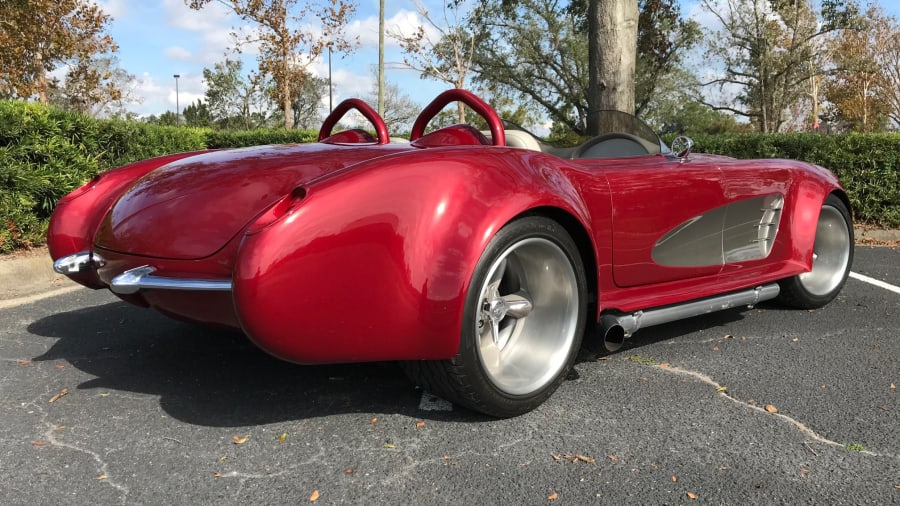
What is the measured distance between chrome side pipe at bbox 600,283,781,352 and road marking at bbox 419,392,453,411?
26.8 inches

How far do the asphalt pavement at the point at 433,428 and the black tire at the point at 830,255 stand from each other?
644mm

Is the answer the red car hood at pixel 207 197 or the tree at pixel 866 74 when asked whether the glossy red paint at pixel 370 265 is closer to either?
the red car hood at pixel 207 197

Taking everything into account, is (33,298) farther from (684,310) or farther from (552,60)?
(552,60)

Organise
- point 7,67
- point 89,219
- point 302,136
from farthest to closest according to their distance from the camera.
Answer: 1. point 7,67
2. point 302,136
3. point 89,219

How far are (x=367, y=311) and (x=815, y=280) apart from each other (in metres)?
3.38

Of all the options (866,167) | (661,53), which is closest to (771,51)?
(661,53)

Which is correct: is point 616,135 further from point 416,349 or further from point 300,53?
point 300,53

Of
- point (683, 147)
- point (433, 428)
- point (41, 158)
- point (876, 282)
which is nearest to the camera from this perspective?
point (433, 428)

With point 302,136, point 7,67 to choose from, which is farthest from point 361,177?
point 7,67

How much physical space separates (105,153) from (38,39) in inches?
515

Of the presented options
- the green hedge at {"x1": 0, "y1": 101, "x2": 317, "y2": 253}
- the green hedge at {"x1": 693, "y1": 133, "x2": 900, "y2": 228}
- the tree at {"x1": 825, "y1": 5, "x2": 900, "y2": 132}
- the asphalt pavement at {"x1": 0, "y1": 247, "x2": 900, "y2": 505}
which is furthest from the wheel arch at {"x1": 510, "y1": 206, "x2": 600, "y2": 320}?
the tree at {"x1": 825, "y1": 5, "x2": 900, "y2": 132}

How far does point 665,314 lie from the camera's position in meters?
2.82

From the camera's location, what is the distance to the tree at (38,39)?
1551 cm

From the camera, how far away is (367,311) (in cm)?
198
